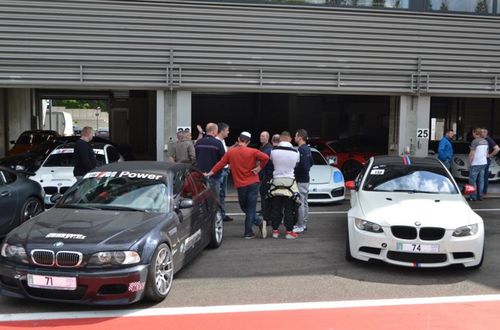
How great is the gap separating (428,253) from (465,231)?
51 cm

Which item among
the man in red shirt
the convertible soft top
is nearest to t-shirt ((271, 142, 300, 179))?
the man in red shirt

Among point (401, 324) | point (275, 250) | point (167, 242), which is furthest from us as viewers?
point (275, 250)

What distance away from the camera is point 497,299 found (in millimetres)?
5332

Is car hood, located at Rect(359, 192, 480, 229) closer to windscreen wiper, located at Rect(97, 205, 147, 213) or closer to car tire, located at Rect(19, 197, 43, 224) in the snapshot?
windscreen wiper, located at Rect(97, 205, 147, 213)

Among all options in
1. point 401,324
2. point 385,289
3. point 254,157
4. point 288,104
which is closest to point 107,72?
point 254,157

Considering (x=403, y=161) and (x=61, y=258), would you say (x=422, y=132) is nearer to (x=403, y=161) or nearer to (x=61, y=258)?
(x=403, y=161)

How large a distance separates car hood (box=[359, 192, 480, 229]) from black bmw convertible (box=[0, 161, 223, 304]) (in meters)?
2.21

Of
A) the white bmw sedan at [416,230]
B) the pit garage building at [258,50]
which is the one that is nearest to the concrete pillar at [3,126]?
the pit garage building at [258,50]

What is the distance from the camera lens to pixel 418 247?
19.4 ft

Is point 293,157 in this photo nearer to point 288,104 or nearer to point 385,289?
point 385,289

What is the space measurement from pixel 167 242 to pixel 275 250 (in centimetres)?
233

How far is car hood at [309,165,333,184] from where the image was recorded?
10906 mm

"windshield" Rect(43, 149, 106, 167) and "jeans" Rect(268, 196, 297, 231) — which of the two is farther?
"windshield" Rect(43, 149, 106, 167)

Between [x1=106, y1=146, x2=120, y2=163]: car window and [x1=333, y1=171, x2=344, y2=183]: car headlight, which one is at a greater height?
[x1=106, y1=146, x2=120, y2=163]: car window
